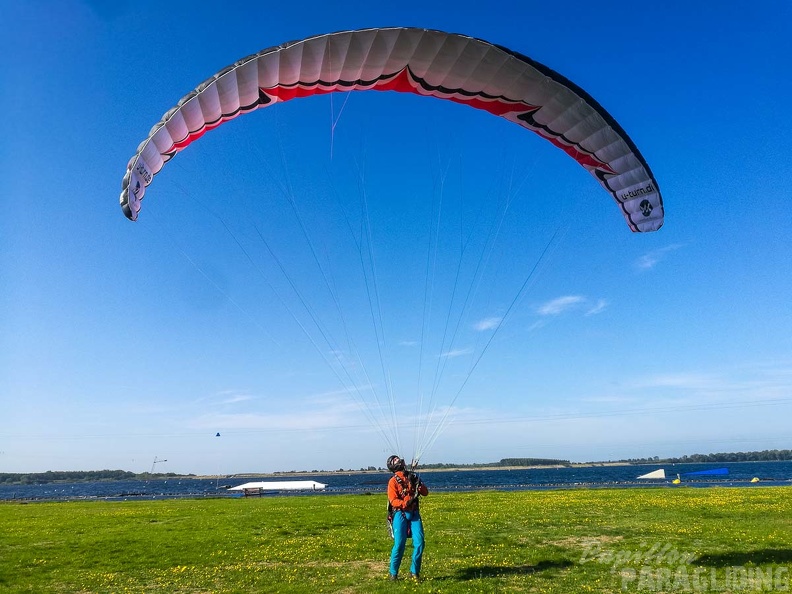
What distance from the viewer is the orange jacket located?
8656 millimetres

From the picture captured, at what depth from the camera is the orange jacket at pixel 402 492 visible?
28.4 feet

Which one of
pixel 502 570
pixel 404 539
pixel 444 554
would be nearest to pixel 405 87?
pixel 404 539

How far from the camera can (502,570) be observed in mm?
9125

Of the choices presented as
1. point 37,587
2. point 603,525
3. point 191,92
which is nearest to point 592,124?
point 191,92

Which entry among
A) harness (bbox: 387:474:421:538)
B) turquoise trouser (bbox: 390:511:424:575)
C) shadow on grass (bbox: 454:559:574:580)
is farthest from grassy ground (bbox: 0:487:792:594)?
harness (bbox: 387:474:421:538)

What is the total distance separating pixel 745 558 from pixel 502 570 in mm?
4428

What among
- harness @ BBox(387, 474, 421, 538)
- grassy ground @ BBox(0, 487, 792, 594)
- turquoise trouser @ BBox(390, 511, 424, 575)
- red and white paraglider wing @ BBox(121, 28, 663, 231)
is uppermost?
red and white paraglider wing @ BBox(121, 28, 663, 231)

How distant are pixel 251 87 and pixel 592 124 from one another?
7085 mm

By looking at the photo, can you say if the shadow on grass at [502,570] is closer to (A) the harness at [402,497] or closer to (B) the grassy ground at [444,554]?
(B) the grassy ground at [444,554]

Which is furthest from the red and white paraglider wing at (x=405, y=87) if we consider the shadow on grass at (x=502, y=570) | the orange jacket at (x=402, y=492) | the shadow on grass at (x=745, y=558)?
the shadow on grass at (x=502, y=570)

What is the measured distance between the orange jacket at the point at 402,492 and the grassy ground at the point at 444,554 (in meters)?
1.13

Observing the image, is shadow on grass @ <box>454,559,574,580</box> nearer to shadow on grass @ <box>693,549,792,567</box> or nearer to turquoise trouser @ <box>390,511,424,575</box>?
turquoise trouser @ <box>390,511,424,575</box>

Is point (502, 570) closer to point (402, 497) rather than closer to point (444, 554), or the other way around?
point (444, 554)

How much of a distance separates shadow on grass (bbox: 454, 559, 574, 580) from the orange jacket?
1406 mm
